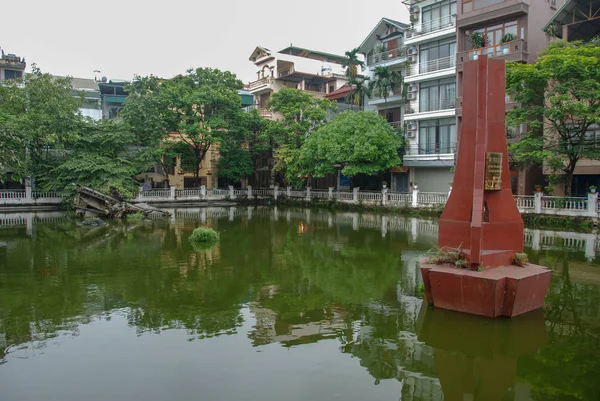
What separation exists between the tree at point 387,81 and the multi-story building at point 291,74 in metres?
11.7

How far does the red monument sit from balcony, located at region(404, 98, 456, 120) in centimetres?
2156

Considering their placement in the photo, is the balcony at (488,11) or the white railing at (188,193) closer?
the balcony at (488,11)

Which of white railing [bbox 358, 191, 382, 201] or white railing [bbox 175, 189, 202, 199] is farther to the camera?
white railing [bbox 175, 189, 202, 199]

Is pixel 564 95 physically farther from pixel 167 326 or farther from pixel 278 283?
pixel 167 326

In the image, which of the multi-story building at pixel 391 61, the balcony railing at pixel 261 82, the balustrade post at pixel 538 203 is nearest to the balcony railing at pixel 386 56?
the multi-story building at pixel 391 61

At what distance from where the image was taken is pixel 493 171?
8.80 meters

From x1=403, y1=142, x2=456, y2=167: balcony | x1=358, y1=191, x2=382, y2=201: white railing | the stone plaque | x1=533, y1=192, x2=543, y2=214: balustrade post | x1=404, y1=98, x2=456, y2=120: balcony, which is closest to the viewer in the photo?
the stone plaque

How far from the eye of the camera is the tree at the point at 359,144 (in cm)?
2950

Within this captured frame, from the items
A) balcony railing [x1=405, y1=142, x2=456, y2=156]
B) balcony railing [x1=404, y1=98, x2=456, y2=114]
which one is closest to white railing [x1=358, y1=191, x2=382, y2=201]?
balcony railing [x1=405, y1=142, x2=456, y2=156]

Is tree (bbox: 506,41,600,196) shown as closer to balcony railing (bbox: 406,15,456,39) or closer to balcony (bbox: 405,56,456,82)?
balcony (bbox: 405,56,456,82)

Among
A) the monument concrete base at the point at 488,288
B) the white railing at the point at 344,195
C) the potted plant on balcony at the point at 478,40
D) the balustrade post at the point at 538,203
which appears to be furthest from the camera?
the white railing at the point at 344,195

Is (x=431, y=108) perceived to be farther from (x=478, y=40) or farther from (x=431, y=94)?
(x=478, y=40)

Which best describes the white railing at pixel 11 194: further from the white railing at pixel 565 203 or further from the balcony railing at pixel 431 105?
the white railing at pixel 565 203

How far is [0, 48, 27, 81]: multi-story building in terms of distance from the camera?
42144 mm
